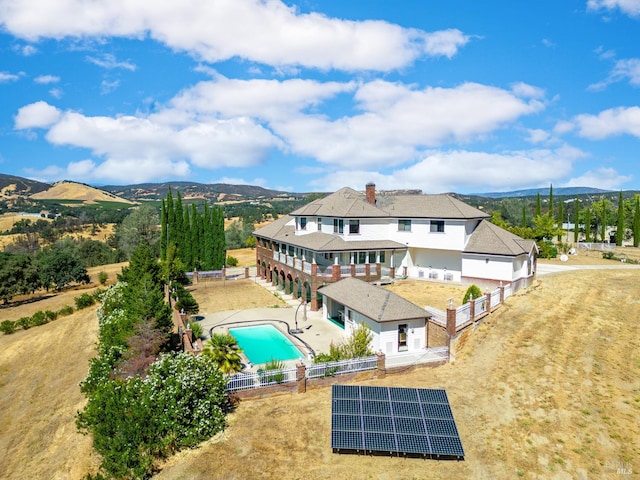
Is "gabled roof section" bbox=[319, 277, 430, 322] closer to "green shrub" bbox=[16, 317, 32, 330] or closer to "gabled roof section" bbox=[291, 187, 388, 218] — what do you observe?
"gabled roof section" bbox=[291, 187, 388, 218]

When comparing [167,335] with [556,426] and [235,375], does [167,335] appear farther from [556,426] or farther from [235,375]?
[556,426]

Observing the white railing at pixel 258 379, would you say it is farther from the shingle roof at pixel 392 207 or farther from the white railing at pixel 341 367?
the shingle roof at pixel 392 207

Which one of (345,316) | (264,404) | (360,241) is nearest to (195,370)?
(264,404)

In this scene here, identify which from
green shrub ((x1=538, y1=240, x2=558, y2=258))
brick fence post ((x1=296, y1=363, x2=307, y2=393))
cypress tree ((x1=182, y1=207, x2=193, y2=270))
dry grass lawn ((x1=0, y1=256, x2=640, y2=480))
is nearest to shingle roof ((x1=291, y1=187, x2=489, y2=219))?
dry grass lawn ((x1=0, y1=256, x2=640, y2=480))

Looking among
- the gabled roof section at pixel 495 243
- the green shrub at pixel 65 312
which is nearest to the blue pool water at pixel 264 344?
the gabled roof section at pixel 495 243

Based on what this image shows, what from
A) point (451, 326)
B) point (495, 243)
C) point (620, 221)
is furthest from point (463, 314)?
point (620, 221)

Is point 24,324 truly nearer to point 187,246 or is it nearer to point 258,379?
point 187,246

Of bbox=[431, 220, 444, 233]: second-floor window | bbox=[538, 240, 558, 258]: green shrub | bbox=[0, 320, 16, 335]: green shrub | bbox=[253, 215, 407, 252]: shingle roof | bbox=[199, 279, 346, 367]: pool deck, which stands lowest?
bbox=[0, 320, 16, 335]: green shrub
